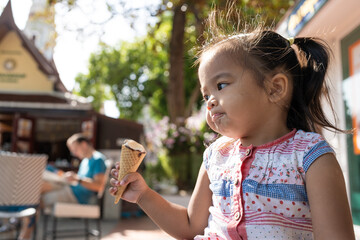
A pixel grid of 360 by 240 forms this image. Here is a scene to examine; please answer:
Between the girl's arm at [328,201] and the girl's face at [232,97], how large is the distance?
26cm

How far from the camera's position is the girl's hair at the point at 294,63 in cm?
129

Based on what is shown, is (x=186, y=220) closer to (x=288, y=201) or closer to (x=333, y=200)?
(x=288, y=201)

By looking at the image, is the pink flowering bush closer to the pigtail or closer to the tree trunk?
the tree trunk

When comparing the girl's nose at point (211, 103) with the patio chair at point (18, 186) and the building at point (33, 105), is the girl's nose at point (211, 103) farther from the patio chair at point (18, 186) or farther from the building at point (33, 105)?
the building at point (33, 105)

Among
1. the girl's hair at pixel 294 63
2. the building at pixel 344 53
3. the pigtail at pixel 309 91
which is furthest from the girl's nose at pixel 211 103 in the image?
the building at pixel 344 53

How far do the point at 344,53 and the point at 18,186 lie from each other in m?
4.33

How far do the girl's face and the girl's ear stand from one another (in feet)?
0.07

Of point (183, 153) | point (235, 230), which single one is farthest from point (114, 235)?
point (235, 230)

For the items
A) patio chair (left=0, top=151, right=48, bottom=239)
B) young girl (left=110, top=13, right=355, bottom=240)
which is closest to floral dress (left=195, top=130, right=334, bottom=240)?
young girl (left=110, top=13, right=355, bottom=240)

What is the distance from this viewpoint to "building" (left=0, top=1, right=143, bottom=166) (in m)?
12.3

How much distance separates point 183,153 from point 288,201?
436 inches

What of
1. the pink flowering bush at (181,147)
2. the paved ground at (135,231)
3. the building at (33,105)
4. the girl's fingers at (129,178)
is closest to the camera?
the girl's fingers at (129,178)

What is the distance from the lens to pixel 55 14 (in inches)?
389

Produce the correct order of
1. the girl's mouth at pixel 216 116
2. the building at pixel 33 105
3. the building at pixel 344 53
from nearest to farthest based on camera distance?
the girl's mouth at pixel 216 116 < the building at pixel 344 53 < the building at pixel 33 105
